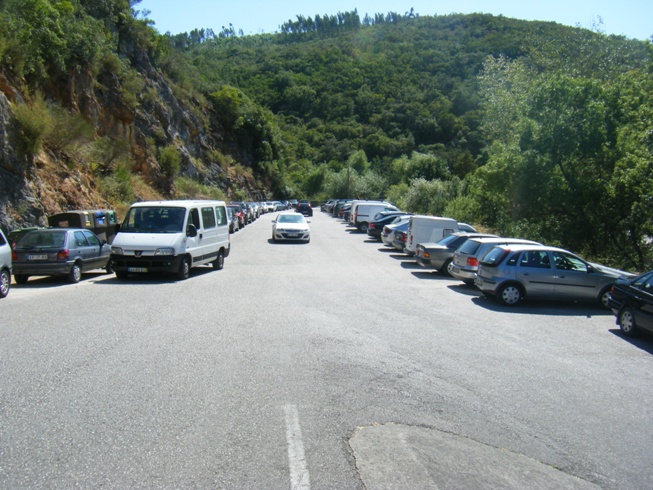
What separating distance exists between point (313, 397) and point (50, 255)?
10.9 metres

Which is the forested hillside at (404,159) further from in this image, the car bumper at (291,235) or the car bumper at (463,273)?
the car bumper at (291,235)

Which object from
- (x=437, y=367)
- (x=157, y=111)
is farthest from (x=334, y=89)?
(x=437, y=367)

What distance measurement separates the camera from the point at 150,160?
1598 inches

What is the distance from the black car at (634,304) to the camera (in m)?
9.38

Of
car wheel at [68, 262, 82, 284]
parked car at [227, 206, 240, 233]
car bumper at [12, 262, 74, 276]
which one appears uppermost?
car bumper at [12, 262, 74, 276]

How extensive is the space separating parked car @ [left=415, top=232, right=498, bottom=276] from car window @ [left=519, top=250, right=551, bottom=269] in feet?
13.7

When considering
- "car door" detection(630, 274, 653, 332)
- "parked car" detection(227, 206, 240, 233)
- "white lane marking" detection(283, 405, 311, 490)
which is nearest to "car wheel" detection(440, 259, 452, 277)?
"car door" detection(630, 274, 653, 332)

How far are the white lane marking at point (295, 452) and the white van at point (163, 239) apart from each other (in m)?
10.1

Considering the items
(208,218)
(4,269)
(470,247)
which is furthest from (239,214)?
(4,269)

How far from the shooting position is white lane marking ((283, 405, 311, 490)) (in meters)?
3.92

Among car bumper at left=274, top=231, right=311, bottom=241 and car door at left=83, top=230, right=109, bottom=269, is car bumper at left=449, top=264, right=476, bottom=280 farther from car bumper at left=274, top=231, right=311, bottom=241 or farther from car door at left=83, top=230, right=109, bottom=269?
car bumper at left=274, top=231, right=311, bottom=241

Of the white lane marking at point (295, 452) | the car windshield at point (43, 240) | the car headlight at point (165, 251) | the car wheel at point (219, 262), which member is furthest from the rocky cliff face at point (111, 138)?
the white lane marking at point (295, 452)

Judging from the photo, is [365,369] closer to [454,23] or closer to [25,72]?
[25,72]

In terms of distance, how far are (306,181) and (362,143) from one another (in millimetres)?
13816
